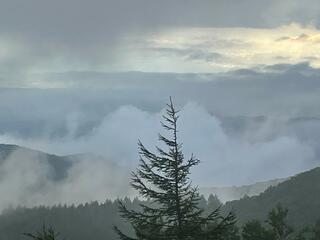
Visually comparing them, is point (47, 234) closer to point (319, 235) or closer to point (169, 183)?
point (169, 183)

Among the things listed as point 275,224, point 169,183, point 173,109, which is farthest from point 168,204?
point 275,224

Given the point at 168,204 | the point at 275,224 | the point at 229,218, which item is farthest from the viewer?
the point at 275,224

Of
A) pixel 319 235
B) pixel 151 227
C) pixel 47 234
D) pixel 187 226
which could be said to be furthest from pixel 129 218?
pixel 319 235

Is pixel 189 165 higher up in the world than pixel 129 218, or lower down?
higher up

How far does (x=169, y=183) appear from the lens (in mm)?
25391

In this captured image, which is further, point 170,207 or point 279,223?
point 279,223

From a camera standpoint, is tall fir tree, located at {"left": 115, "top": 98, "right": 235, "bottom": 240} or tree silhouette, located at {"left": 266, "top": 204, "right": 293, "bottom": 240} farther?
tree silhouette, located at {"left": 266, "top": 204, "right": 293, "bottom": 240}

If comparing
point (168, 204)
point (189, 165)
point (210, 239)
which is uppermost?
point (189, 165)

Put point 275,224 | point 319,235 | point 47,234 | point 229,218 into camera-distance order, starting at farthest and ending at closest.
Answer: point 319,235 < point 275,224 < point 229,218 < point 47,234

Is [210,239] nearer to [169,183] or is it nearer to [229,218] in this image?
[229,218]

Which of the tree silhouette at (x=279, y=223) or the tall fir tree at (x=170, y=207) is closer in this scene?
the tall fir tree at (x=170, y=207)

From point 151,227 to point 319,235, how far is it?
61.2m

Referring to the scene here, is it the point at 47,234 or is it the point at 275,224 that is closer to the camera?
the point at 47,234

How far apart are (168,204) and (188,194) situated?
1.06 metres
